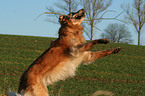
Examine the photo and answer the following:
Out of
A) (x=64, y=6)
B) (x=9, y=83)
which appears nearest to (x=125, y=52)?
(x=9, y=83)

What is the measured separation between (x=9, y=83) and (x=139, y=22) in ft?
86.6

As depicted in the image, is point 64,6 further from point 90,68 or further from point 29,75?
point 29,75

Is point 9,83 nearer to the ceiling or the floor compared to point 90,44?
nearer to the floor

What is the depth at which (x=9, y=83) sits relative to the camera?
9.10 metres

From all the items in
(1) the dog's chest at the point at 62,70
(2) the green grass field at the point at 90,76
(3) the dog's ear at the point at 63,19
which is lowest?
(2) the green grass field at the point at 90,76

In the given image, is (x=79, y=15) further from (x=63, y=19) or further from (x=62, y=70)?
(x=62, y=70)

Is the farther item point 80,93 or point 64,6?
point 64,6

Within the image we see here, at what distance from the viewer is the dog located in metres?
4.04

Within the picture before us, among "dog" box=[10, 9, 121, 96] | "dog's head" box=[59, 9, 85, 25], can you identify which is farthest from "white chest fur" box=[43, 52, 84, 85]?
"dog's head" box=[59, 9, 85, 25]

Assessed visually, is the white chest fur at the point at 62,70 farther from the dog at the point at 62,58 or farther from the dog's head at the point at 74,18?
the dog's head at the point at 74,18

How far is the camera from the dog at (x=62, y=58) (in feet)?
13.2

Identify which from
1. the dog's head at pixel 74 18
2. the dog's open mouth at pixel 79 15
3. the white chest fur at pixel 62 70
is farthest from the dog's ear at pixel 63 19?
the white chest fur at pixel 62 70

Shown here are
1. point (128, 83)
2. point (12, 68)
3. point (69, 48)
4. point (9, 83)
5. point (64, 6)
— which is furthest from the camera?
point (64, 6)

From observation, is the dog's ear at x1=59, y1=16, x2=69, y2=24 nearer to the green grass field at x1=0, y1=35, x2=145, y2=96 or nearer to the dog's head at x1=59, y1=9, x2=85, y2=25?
the dog's head at x1=59, y1=9, x2=85, y2=25
